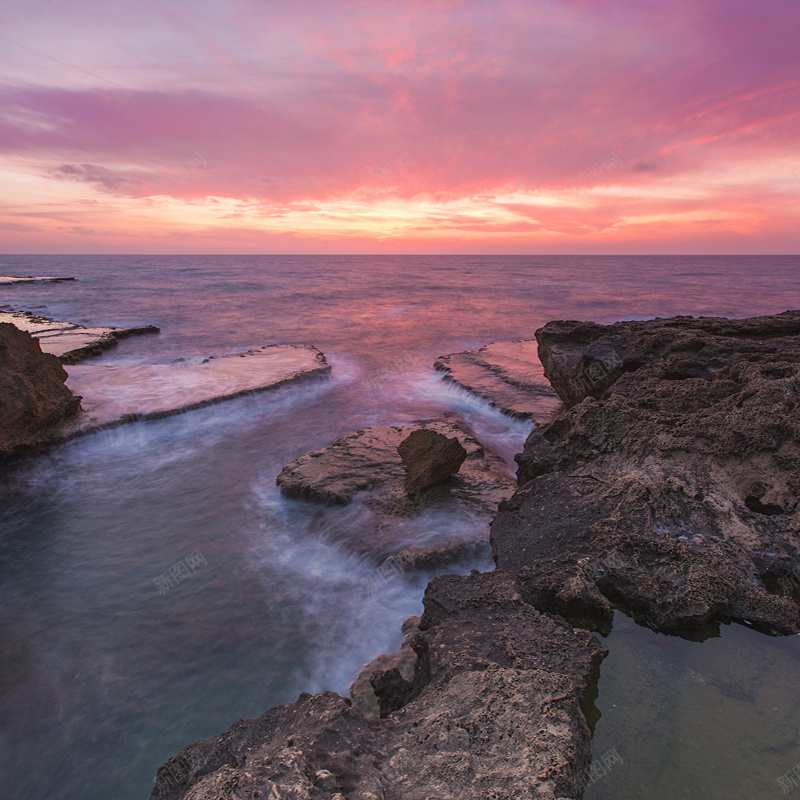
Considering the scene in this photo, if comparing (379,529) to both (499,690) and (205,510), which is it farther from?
(499,690)

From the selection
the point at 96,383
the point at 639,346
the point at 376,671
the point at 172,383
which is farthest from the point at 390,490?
the point at 96,383

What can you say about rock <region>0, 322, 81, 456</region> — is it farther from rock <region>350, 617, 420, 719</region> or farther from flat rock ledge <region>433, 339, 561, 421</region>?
flat rock ledge <region>433, 339, 561, 421</region>

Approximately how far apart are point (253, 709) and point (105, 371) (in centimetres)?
1117

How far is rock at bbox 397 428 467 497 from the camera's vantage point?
265 inches

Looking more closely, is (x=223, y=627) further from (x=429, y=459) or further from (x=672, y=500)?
(x=672, y=500)

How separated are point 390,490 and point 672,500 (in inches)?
145

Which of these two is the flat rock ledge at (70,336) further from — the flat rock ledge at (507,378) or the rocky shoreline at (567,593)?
the rocky shoreline at (567,593)

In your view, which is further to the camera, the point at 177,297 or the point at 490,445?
Answer: the point at 177,297

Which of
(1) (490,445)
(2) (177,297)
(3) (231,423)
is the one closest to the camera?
(1) (490,445)

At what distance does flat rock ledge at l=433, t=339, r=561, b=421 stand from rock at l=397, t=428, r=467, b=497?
12.1 ft

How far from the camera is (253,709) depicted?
4.04m

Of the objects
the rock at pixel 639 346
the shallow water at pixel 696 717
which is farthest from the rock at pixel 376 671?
the rock at pixel 639 346

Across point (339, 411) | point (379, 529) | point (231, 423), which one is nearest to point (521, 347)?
point (339, 411)

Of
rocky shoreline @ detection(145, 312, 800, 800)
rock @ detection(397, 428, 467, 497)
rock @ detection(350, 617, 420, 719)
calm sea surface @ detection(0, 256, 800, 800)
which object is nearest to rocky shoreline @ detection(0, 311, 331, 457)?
calm sea surface @ detection(0, 256, 800, 800)
